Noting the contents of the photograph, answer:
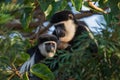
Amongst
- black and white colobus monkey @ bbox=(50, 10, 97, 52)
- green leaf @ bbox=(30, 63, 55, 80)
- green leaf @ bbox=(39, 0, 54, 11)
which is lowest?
black and white colobus monkey @ bbox=(50, 10, 97, 52)

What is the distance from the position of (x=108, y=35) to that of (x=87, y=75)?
8.9 inches

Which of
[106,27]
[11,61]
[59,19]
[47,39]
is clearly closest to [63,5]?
[106,27]

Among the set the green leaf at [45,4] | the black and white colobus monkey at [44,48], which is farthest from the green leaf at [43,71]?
the black and white colobus monkey at [44,48]

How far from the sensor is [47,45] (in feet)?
11.0

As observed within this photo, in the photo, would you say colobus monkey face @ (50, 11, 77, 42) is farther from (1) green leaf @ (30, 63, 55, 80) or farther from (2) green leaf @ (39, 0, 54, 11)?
(1) green leaf @ (30, 63, 55, 80)

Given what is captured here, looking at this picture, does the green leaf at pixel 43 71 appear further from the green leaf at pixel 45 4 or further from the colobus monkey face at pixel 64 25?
the colobus monkey face at pixel 64 25

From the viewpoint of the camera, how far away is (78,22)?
3773mm

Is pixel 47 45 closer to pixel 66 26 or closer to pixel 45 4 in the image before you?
pixel 66 26

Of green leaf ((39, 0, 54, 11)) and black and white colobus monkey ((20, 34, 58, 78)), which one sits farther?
black and white colobus monkey ((20, 34, 58, 78))

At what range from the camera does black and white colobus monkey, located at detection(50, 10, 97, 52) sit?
3535 millimetres

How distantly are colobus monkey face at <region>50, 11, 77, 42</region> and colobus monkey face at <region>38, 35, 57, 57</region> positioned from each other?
0.71 feet

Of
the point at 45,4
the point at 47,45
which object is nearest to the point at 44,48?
the point at 47,45

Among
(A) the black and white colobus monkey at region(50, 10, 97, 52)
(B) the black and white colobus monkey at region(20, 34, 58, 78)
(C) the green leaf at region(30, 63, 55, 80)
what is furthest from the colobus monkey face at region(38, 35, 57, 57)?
(C) the green leaf at region(30, 63, 55, 80)

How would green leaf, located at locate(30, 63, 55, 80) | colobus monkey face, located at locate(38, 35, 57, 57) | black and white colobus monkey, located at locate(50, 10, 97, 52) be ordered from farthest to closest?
black and white colobus monkey, located at locate(50, 10, 97, 52), colobus monkey face, located at locate(38, 35, 57, 57), green leaf, located at locate(30, 63, 55, 80)
